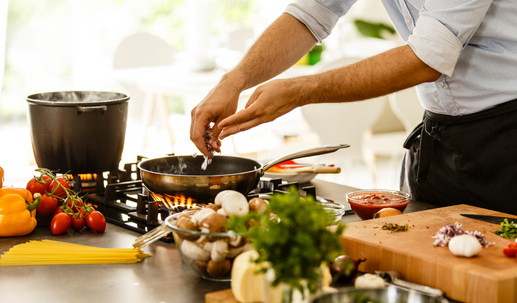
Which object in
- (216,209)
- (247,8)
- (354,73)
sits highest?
(247,8)

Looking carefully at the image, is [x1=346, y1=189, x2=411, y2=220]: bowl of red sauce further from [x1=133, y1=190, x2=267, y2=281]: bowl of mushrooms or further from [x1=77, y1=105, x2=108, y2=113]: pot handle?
[x1=77, y1=105, x2=108, y2=113]: pot handle

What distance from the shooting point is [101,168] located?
1925 mm

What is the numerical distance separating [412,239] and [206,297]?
0.42 meters

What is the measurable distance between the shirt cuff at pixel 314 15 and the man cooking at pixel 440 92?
13 centimetres

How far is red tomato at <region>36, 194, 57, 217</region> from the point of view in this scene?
1584mm

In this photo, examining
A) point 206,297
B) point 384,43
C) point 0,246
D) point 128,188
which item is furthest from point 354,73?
point 384,43

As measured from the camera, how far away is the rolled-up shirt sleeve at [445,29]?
158 centimetres

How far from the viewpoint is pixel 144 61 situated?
525cm

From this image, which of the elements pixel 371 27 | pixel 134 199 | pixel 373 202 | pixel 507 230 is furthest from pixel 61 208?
pixel 371 27

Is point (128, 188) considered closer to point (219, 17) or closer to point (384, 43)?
point (384, 43)

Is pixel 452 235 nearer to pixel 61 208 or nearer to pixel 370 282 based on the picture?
pixel 370 282

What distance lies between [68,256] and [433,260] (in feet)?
2.25

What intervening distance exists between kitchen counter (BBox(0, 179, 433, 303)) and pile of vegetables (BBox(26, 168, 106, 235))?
15 centimetres

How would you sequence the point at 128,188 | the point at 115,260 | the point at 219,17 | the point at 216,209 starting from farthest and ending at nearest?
1. the point at 219,17
2. the point at 128,188
3. the point at 115,260
4. the point at 216,209
